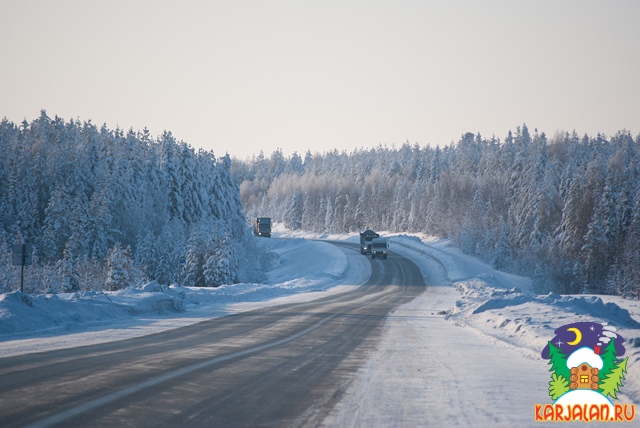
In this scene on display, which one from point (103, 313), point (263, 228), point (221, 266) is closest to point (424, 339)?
point (103, 313)

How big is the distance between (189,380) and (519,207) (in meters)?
90.2

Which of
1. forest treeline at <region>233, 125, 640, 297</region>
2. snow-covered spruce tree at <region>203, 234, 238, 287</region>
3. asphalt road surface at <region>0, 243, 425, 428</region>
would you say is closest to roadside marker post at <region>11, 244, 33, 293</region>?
asphalt road surface at <region>0, 243, 425, 428</region>

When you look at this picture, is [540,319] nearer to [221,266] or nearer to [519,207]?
[221,266]

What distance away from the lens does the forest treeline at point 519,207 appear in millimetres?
59969

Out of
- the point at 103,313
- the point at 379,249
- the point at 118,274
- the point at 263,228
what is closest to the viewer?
the point at 103,313

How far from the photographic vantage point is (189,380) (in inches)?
330

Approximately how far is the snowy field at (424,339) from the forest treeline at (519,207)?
104 ft

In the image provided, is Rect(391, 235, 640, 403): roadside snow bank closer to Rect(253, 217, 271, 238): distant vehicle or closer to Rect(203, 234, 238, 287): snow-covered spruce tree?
Rect(203, 234, 238, 287): snow-covered spruce tree

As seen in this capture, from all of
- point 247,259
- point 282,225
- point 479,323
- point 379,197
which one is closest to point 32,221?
point 247,259

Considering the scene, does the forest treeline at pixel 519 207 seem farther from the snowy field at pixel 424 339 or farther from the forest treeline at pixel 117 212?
the forest treeline at pixel 117 212

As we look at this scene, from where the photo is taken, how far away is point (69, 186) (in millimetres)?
68562

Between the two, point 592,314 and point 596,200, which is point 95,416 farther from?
point 596,200

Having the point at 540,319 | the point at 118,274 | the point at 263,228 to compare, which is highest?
the point at 263,228

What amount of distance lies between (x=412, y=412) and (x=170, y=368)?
4.53 meters
